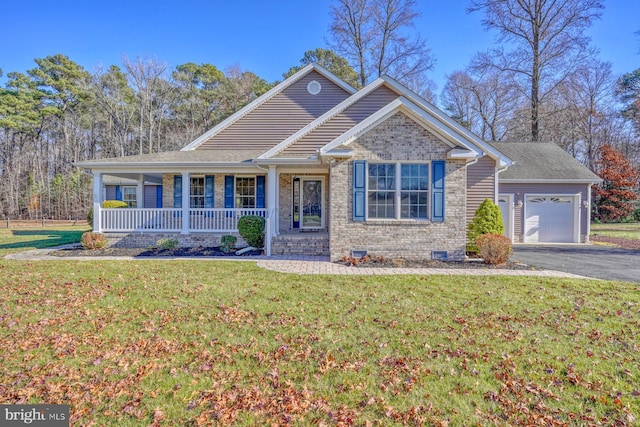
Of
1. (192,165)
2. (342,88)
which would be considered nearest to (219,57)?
(342,88)

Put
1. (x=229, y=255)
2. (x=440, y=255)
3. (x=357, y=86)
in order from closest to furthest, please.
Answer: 1. (x=440, y=255)
2. (x=229, y=255)
3. (x=357, y=86)

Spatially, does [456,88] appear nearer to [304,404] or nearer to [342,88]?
[342,88]

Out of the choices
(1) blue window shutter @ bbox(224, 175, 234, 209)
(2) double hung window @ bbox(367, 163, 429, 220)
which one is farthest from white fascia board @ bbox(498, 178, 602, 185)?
(1) blue window shutter @ bbox(224, 175, 234, 209)

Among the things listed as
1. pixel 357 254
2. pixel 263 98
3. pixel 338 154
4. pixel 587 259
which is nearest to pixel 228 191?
pixel 263 98

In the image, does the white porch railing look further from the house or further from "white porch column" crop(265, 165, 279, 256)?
"white porch column" crop(265, 165, 279, 256)

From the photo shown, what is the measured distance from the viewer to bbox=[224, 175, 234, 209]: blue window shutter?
13234 mm

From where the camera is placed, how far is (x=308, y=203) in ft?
44.1

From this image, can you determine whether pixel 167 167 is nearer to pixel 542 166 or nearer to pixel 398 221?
pixel 398 221

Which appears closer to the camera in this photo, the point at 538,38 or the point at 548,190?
the point at 548,190

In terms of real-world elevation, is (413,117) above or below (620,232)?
above

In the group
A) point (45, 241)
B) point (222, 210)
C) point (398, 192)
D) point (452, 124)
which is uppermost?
point (452, 124)

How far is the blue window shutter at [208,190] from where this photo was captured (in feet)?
43.3

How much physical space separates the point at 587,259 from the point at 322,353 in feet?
35.9

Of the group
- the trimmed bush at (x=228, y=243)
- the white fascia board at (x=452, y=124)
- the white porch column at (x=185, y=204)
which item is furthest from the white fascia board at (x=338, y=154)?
the white porch column at (x=185, y=204)
